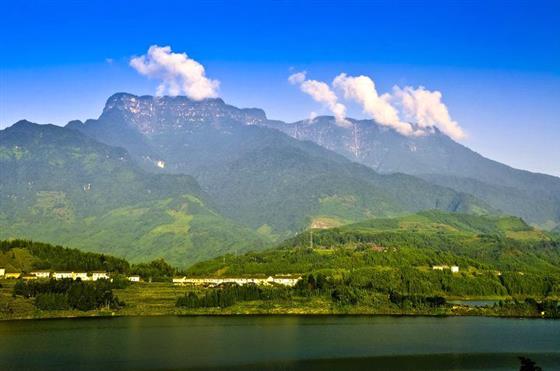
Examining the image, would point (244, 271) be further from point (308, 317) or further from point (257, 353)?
point (257, 353)

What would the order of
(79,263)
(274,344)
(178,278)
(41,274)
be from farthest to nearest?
(178,278) < (79,263) < (41,274) < (274,344)

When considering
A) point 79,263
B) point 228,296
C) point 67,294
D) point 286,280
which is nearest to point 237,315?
point 228,296

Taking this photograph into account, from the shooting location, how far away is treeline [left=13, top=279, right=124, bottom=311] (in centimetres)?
12850

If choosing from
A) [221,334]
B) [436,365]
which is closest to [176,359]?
[221,334]

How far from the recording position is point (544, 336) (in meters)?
112

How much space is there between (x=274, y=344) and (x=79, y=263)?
89584mm

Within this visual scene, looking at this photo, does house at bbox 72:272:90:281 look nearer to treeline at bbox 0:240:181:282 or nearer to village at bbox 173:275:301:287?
treeline at bbox 0:240:181:282

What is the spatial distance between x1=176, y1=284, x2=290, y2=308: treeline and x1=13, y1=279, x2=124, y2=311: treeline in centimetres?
1236

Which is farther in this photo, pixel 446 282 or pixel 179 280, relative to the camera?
pixel 446 282

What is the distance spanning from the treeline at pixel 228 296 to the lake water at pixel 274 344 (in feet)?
36.2

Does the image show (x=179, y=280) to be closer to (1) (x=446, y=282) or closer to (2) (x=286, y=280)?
(2) (x=286, y=280)

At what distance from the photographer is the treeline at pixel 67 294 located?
128 m

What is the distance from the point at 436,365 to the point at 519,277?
368 feet

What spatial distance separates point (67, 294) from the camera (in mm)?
131500
